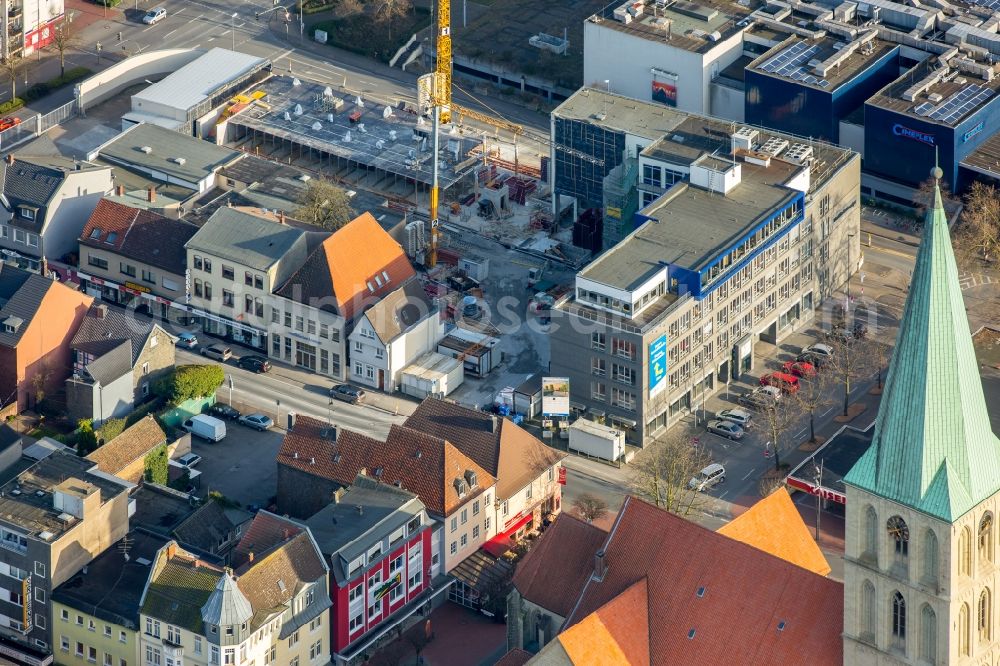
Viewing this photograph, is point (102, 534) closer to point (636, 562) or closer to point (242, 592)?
point (242, 592)

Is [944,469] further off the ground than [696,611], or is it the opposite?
[944,469]

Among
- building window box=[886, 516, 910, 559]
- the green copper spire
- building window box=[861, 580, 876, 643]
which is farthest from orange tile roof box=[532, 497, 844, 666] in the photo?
the green copper spire

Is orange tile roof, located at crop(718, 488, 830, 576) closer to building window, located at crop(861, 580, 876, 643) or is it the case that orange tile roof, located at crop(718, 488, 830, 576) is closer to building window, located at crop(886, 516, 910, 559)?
building window, located at crop(861, 580, 876, 643)

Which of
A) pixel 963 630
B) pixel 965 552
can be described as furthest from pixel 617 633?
pixel 965 552

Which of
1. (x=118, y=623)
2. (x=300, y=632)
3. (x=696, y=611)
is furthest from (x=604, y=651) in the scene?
(x=118, y=623)

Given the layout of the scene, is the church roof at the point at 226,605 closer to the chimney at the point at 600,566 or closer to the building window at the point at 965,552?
the chimney at the point at 600,566

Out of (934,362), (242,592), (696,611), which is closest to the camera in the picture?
(934,362)
